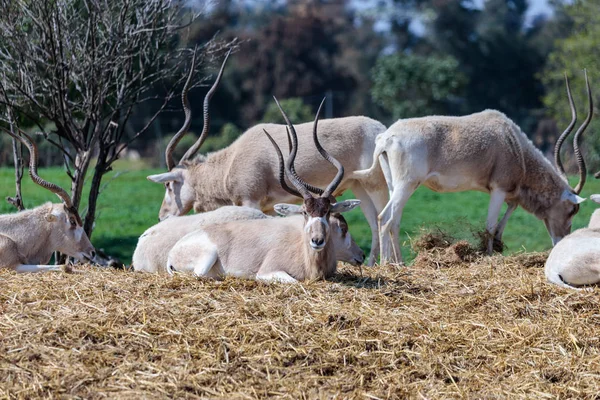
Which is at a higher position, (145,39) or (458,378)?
(145,39)

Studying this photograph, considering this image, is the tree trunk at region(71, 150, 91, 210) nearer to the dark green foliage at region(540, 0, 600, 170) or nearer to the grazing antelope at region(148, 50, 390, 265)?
the grazing antelope at region(148, 50, 390, 265)

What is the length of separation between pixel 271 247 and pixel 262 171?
3139 millimetres

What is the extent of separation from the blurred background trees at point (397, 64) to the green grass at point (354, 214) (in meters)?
10.1

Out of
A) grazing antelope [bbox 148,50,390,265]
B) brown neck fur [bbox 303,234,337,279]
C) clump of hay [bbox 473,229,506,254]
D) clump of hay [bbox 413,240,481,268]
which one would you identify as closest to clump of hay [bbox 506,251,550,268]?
clump of hay [bbox 413,240,481,268]

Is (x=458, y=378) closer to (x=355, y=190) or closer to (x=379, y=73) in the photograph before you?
(x=355, y=190)

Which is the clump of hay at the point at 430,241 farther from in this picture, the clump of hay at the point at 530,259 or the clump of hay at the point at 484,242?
the clump of hay at the point at 530,259

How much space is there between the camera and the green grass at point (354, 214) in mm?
15297

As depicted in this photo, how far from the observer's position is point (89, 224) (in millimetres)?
11234

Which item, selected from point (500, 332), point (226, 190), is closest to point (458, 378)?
point (500, 332)

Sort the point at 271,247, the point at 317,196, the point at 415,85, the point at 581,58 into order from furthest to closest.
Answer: the point at 415,85 < the point at 581,58 < the point at 317,196 < the point at 271,247

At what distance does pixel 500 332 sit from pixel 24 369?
3443mm

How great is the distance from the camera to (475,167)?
36.9 feet

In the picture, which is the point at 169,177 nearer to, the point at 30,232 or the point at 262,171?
the point at 262,171

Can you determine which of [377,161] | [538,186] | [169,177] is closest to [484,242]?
[538,186]
